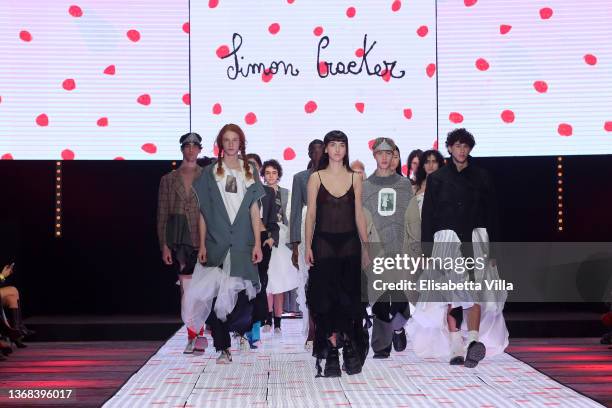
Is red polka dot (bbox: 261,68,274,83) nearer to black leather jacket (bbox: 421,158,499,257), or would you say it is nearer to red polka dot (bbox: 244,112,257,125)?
red polka dot (bbox: 244,112,257,125)

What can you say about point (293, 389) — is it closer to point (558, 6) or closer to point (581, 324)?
point (581, 324)

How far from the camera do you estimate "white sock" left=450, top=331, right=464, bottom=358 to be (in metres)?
6.54

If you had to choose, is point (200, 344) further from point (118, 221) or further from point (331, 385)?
point (118, 221)

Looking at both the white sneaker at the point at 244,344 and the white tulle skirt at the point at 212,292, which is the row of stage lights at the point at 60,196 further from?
the white tulle skirt at the point at 212,292

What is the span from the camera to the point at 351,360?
19.6ft

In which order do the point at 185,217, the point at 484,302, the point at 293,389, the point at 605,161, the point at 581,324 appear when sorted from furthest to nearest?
the point at 605,161 < the point at 581,324 < the point at 185,217 < the point at 484,302 < the point at 293,389

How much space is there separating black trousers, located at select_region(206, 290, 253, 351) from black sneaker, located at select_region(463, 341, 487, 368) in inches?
53.9

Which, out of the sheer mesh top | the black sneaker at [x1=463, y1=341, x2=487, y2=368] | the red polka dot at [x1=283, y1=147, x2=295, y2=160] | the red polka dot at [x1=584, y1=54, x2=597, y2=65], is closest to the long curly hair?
the sheer mesh top

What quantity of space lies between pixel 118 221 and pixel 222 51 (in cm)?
172

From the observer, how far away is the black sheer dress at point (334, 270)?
597 centimetres

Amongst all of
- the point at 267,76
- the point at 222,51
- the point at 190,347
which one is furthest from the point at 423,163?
the point at 222,51

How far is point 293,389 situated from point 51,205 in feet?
14.8

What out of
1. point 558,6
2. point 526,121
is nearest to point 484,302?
point 526,121

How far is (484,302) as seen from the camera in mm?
6605
